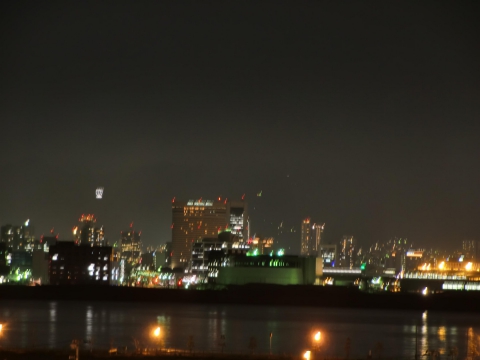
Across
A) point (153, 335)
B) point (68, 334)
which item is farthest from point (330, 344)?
point (68, 334)

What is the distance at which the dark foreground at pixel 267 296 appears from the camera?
96.6 meters

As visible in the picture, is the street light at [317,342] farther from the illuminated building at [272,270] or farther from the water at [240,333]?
the illuminated building at [272,270]

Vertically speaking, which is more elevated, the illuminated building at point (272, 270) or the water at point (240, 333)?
the illuminated building at point (272, 270)

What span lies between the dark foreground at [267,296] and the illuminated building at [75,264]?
566 centimetres

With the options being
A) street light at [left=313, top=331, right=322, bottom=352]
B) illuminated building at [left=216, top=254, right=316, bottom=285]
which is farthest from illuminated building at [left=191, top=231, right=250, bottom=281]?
street light at [left=313, top=331, right=322, bottom=352]

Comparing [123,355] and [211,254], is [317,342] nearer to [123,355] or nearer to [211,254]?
[123,355]

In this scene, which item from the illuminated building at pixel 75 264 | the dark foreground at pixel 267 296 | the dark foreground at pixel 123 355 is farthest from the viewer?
the illuminated building at pixel 75 264

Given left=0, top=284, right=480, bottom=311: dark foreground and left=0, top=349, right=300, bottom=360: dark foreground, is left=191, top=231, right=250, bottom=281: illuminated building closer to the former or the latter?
left=0, top=284, right=480, bottom=311: dark foreground

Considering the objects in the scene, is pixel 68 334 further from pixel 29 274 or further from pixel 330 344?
pixel 29 274

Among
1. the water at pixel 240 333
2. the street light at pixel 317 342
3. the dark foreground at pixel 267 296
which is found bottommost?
the dark foreground at pixel 267 296

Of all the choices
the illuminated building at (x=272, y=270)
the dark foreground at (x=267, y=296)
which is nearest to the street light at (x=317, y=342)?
the dark foreground at (x=267, y=296)

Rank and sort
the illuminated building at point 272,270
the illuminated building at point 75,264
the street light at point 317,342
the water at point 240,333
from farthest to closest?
the illuminated building at point 75,264
the illuminated building at point 272,270
the water at point 240,333
the street light at point 317,342

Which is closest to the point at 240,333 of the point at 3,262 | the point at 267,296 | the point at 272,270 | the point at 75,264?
the point at 267,296

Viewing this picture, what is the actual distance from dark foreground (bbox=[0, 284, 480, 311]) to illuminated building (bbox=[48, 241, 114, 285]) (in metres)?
5.66
